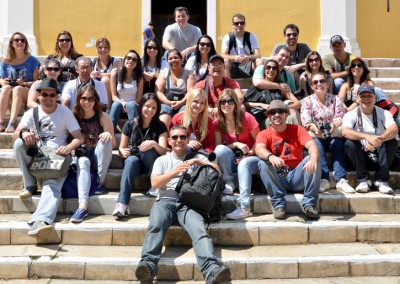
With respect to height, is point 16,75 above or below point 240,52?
below

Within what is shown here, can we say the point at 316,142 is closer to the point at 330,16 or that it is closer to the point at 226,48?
the point at 226,48

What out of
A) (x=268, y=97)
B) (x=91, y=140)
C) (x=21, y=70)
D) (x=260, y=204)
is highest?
(x=21, y=70)

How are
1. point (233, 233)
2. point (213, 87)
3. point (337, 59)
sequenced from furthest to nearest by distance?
1. point (337, 59)
2. point (213, 87)
3. point (233, 233)

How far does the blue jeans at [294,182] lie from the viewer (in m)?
6.16

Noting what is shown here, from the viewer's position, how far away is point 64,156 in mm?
6367

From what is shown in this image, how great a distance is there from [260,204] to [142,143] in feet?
4.90

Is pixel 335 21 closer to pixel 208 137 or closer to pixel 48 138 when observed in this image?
pixel 208 137

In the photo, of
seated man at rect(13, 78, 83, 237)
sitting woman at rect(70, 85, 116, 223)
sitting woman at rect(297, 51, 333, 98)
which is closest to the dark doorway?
sitting woman at rect(297, 51, 333, 98)

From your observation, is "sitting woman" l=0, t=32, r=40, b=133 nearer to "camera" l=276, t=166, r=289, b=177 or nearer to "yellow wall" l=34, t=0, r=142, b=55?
"yellow wall" l=34, t=0, r=142, b=55

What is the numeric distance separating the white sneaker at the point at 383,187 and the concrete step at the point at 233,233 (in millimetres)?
635

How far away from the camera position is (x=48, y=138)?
6672mm

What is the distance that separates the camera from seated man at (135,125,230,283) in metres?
5.19

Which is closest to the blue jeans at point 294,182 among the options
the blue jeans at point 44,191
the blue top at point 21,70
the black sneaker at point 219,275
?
the black sneaker at point 219,275

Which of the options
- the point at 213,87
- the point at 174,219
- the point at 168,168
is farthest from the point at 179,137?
the point at 213,87
